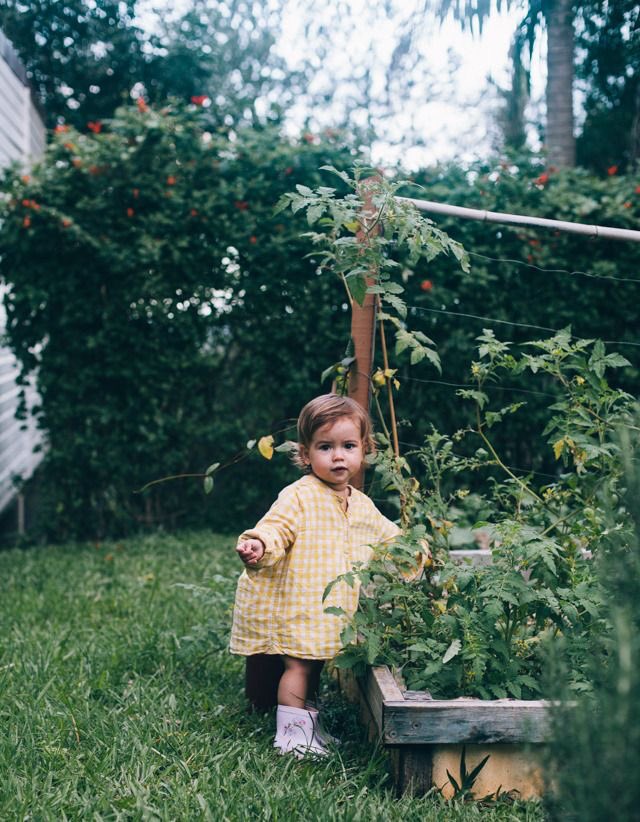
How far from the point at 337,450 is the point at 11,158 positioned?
491 centimetres

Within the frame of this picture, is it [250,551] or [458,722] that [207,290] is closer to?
[250,551]

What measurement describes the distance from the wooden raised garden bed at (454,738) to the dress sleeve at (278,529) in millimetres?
514

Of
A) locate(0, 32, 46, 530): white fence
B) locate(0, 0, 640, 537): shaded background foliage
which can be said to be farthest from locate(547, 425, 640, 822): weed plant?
locate(0, 32, 46, 530): white fence

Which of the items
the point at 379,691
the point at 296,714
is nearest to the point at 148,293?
the point at 296,714

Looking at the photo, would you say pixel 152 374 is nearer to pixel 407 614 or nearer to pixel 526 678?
pixel 407 614

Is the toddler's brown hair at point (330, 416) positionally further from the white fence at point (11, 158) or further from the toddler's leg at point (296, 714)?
the white fence at point (11, 158)

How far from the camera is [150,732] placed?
245 cm

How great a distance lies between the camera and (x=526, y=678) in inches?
88.0

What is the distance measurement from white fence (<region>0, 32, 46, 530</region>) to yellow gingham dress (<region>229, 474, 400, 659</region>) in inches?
148

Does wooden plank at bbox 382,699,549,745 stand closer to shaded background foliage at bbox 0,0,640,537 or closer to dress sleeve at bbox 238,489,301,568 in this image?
dress sleeve at bbox 238,489,301,568

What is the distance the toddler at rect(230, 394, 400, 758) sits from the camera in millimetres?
2451

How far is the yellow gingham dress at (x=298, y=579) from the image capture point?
2.48 m

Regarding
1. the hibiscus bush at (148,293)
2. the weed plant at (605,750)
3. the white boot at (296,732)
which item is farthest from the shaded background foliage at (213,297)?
the weed plant at (605,750)

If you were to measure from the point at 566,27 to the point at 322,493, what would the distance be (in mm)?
6910
